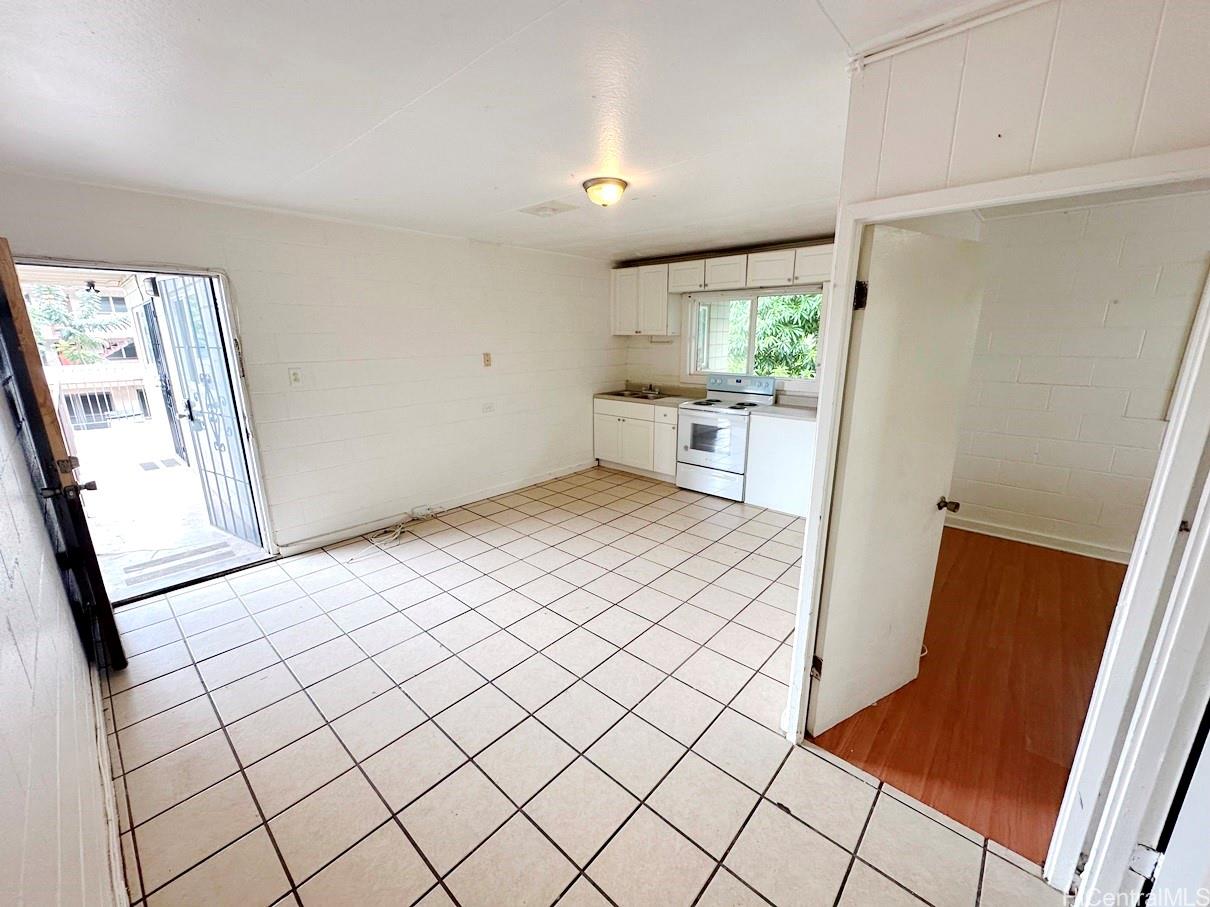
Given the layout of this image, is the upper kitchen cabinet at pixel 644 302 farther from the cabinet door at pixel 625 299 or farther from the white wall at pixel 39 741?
the white wall at pixel 39 741

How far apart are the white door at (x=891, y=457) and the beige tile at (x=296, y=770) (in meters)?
1.85

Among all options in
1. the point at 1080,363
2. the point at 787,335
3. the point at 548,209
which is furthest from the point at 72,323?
the point at 1080,363

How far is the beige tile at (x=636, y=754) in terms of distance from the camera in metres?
1.71

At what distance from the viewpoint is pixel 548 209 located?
123 inches

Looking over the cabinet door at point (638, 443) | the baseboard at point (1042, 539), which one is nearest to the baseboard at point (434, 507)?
the cabinet door at point (638, 443)

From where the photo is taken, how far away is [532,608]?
277 centimetres

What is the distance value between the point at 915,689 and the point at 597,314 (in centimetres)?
443

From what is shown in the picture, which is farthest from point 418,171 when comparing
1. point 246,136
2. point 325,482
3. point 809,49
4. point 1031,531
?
point 1031,531

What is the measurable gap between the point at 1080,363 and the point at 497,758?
428 centimetres

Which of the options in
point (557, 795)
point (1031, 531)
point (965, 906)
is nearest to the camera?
point (965, 906)

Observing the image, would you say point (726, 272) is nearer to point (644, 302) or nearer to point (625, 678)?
point (644, 302)

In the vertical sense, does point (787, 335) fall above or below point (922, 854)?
above

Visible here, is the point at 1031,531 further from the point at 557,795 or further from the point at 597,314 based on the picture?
the point at 597,314

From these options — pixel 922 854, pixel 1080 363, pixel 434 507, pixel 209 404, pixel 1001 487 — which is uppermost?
pixel 1080 363
